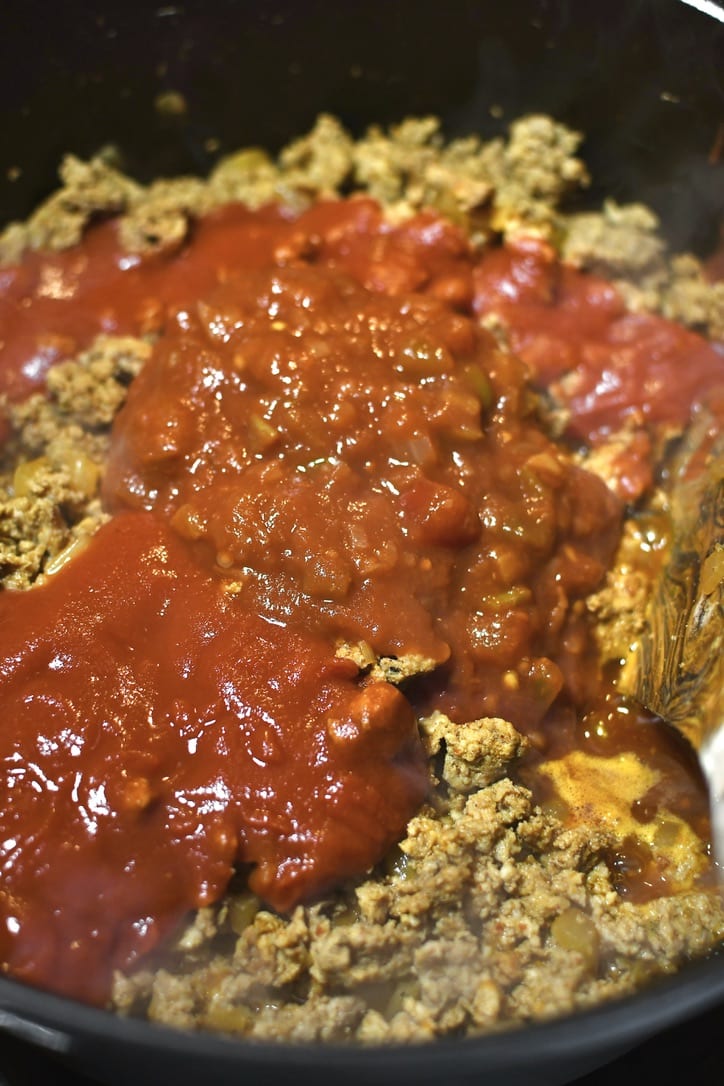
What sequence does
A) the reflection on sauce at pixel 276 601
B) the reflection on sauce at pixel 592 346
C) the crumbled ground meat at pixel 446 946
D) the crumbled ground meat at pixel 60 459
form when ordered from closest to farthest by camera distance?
1. the crumbled ground meat at pixel 446 946
2. the reflection on sauce at pixel 276 601
3. the crumbled ground meat at pixel 60 459
4. the reflection on sauce at pixel 592 346

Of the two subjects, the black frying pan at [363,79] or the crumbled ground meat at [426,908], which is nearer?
the crumbled ground meat at [426,908]

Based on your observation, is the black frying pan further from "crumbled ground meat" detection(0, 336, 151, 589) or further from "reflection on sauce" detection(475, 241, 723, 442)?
"crumbled ground meat" detection(0, 336, 151, 589)

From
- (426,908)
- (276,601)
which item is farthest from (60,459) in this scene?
(426,908)

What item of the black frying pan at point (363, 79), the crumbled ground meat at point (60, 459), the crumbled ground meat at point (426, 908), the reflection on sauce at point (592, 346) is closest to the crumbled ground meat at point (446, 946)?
the crumbled ground meat at point (426, 908)

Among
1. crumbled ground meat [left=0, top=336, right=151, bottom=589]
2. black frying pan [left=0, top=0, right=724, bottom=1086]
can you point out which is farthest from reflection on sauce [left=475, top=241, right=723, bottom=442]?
crumbled ground meat [left=0, top=336, right=151, bottom=589]

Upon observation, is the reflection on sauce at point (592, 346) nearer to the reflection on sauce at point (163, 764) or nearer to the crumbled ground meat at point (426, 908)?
the crumbled ground meat at point (426, 908)

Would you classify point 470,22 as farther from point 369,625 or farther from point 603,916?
point 603,916

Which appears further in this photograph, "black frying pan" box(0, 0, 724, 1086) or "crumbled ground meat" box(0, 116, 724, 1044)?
"black frying pan" box(0, 0, 724, 1086)

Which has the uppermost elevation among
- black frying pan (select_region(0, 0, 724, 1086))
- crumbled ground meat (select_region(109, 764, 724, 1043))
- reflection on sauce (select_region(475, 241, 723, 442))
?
black frying pan (select_region(0, 0, 724, 1086))
